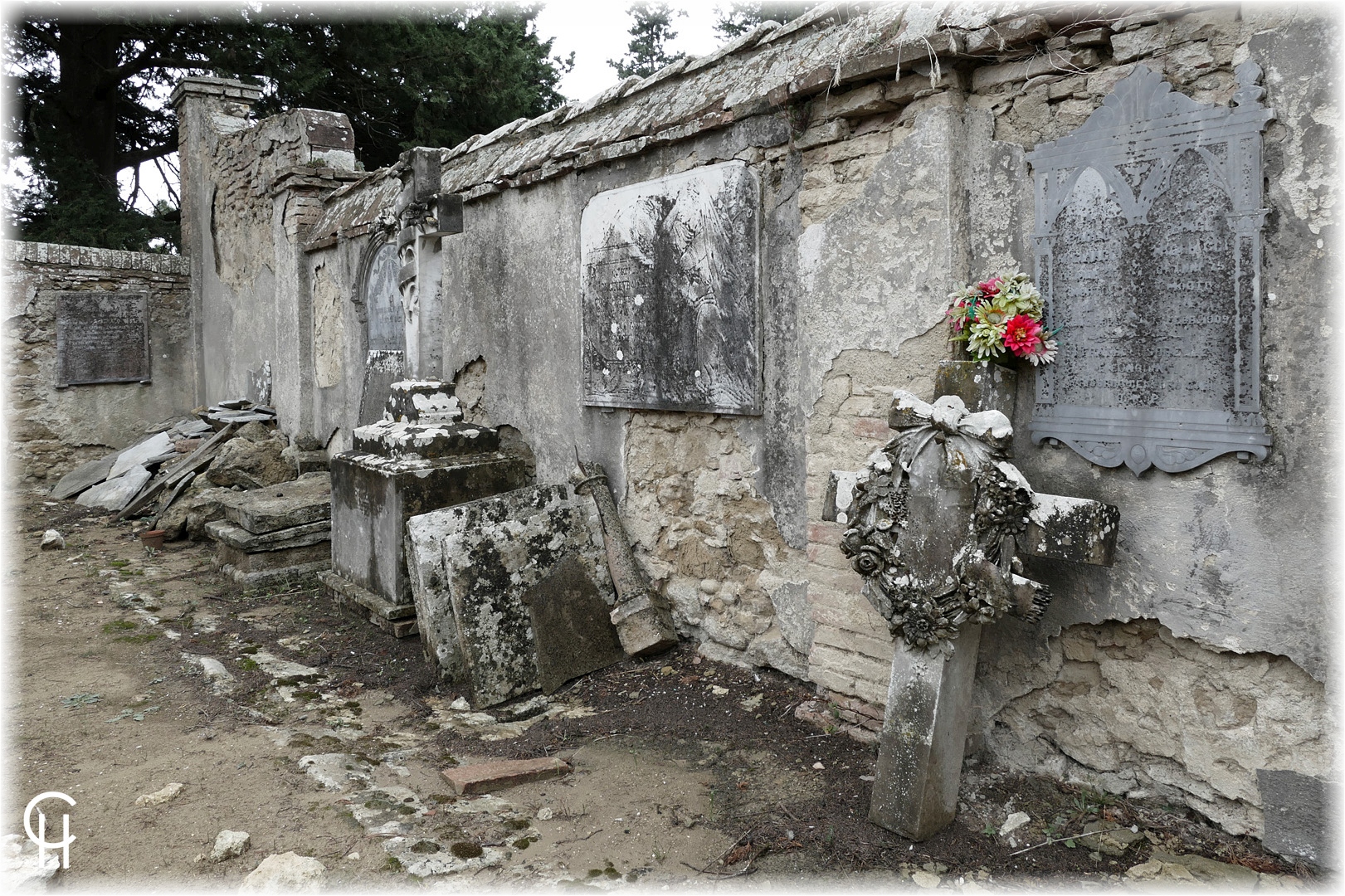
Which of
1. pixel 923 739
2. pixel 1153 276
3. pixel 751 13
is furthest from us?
pixel 751 13

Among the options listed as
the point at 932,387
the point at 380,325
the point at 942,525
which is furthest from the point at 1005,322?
the point at 380,325

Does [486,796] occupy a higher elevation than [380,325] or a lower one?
lower

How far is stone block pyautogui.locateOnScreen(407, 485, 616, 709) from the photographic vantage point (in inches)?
166

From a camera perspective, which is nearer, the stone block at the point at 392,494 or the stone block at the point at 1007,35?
the stone block at the point at 1007,35

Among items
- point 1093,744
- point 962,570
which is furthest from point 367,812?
point 1093,744

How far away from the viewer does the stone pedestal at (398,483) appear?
16.6 ft

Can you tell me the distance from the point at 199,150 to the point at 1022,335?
11.8 m

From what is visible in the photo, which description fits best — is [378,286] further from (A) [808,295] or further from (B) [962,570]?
(B) [962,570]

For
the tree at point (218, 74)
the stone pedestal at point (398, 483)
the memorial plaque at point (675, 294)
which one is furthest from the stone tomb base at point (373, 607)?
the tree at point (218, 74)

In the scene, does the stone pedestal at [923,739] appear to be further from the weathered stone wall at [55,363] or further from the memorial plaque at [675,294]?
the weathered stone wall at [55,363]

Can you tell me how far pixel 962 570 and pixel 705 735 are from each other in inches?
57.5

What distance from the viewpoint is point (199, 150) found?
456 inches

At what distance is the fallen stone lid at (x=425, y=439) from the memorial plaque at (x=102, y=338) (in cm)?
745

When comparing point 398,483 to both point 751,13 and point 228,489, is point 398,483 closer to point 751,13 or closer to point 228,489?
point 228,489
